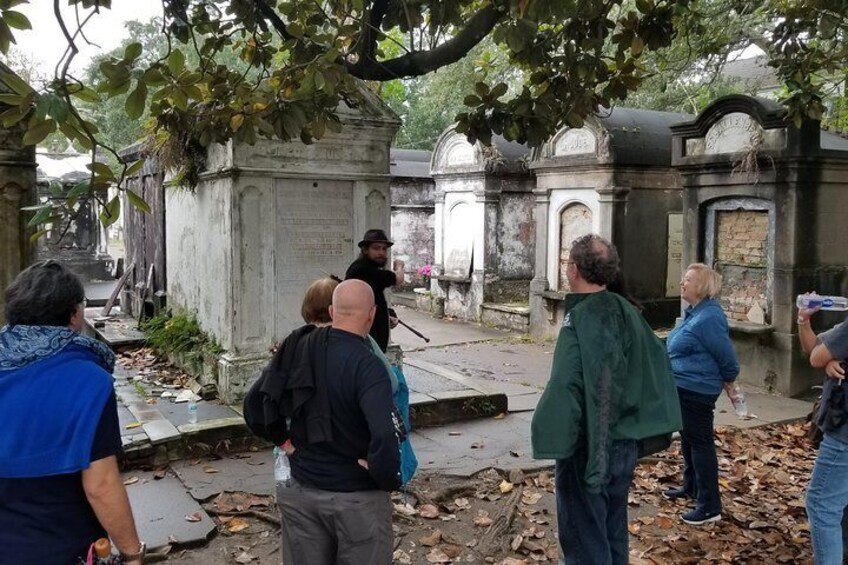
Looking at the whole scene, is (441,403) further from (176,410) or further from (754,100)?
Result: (754,100)


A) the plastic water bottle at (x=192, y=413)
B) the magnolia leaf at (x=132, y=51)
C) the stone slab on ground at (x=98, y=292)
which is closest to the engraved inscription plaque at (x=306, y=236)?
the plastic water bottle at (x=192, y=413)

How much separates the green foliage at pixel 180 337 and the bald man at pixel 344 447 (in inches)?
176

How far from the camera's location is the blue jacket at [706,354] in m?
4.91

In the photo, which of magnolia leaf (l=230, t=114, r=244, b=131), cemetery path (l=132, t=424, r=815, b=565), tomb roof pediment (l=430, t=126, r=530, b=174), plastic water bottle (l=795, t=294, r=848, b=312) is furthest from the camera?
tomb roof pediment (l=430, t=126, r=530, b=174)

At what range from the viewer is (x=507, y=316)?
13578 mm

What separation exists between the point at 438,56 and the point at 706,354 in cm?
267

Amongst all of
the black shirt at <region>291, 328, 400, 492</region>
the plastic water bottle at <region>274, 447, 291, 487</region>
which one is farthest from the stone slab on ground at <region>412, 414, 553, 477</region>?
the black shirt at <region>291, 328, 400, 492</region>

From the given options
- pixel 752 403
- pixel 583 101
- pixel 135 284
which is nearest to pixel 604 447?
pixel 583 101

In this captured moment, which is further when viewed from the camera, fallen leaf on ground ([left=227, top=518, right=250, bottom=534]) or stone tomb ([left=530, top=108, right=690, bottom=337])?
stone tomb ([left=530, top=108, right=690, bottom=337])

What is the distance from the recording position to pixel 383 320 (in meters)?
6.31

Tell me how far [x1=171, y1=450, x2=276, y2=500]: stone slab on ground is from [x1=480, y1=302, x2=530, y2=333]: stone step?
303 inches

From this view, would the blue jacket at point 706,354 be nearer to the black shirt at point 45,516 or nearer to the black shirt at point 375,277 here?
the black shirt at point 375,277

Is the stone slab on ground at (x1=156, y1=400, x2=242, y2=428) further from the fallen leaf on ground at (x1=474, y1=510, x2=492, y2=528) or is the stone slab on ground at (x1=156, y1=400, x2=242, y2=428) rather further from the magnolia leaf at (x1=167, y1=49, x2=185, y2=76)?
the magnolia leaf at (x1=167, y1=49, x2=185, y2=76)

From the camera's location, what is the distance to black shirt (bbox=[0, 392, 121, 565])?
2.40 meters
